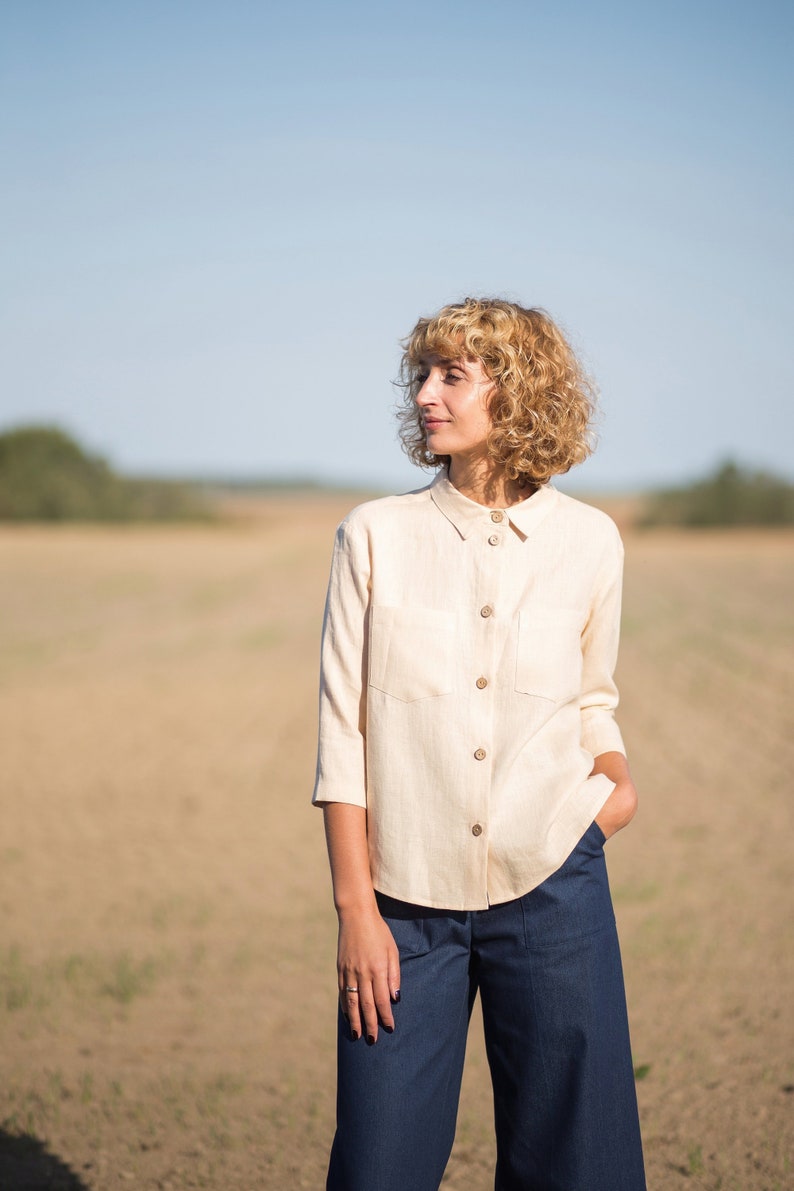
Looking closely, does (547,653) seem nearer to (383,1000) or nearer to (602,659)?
(602,659)

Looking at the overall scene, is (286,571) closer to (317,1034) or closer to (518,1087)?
(317,1034)

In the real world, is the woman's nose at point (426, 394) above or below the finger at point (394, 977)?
above

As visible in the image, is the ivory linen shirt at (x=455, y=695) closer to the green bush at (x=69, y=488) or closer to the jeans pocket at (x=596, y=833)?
the jeans pocket at (x=596, y=833)

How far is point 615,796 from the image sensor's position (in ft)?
6.07

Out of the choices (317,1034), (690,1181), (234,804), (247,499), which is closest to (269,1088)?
(317,1034)

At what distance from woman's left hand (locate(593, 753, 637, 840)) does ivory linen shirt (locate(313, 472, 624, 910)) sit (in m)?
0.04

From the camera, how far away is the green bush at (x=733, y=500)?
1900 inches

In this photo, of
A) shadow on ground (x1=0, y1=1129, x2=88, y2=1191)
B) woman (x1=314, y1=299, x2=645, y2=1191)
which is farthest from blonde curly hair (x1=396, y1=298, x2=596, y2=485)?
shadow on ground (x1=0, y1=1129, x2=88, y2=1191)

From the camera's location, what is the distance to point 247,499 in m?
77.9

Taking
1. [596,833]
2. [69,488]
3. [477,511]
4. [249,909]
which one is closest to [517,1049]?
[596,833]

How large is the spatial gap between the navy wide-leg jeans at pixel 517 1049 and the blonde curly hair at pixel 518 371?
61cm

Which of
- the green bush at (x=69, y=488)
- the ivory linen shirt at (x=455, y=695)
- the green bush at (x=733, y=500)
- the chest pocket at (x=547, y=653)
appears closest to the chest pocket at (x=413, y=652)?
the ivory linen shirt at (x=455, y=695)

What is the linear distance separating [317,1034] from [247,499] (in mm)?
74194

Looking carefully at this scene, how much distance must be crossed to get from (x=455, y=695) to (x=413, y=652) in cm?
9
